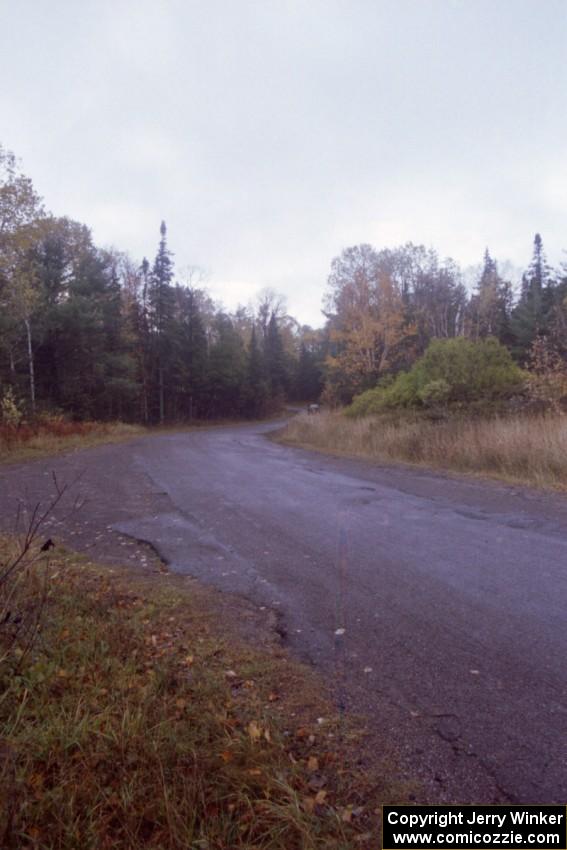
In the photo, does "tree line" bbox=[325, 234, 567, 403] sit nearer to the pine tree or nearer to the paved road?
the pine tree

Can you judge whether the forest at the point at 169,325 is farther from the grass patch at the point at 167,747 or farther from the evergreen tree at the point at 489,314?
the grass patch at the point at 167,747

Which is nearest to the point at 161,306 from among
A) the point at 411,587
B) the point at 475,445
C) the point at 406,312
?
the point at 406,312

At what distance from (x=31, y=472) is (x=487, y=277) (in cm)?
4690

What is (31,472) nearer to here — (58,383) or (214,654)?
(214,654)

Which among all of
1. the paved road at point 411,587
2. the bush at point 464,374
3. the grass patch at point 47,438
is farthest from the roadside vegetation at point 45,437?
the bush at point 464,374

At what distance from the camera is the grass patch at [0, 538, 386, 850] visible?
2.00m

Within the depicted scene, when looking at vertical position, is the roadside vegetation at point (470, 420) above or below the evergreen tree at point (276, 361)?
below

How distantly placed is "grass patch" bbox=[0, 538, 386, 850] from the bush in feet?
49.8

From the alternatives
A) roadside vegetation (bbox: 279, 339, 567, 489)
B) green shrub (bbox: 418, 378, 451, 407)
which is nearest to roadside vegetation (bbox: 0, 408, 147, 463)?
roadside vegetation (bbox: 279, 339, 567, 489)

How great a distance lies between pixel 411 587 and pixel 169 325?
41.5 m

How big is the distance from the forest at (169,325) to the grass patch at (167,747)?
58.7ft

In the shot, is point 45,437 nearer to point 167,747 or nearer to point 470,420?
point 470,420

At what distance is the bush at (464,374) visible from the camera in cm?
1686

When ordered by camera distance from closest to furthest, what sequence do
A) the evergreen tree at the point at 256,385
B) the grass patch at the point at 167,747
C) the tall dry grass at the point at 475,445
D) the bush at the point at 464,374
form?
the grass patch at the point at 167,747 < the tall dry grass at the point at 475,445 < the bush at the point at 464,374 < the evergreen tree at the point at 256,385
